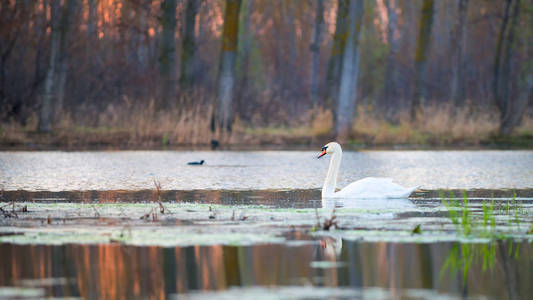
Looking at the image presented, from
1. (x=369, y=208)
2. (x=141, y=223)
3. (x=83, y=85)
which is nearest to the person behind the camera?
(x=141, y=223)

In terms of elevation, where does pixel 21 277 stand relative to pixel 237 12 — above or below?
below

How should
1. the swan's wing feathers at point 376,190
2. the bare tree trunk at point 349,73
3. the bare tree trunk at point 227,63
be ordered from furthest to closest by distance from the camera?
1. the bare tree trunk at point 349,73
2. the bare tree trunk at point 227,63
3. the swan's wing feathers at point 376,190

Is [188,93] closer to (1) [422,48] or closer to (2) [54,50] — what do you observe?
(2) [54,50]

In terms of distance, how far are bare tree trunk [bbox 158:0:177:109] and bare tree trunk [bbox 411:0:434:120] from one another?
821 cm

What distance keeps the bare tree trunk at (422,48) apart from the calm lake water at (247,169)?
26.3 ft

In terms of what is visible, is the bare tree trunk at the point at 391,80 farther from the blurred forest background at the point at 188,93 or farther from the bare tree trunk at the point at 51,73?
the bare tree trunk at the point at 51,73

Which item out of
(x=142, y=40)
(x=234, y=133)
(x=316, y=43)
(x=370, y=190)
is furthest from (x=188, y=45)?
(x=370, y=190)

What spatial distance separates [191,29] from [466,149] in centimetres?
924

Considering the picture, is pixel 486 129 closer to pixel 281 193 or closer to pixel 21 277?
pixel 281 193

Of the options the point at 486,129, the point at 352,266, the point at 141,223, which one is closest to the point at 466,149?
the point at 486,129

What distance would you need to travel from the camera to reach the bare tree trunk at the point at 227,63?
27.2 m

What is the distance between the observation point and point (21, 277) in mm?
6461

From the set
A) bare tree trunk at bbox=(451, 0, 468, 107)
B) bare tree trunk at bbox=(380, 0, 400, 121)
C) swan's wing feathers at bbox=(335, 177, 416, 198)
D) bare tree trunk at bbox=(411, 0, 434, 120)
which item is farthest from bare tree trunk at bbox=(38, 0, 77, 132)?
swan's wing feathers at bbox=(335, 177, 416, 198)

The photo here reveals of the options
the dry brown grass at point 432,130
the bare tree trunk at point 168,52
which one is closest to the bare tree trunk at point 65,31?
the bare tree trunk at point 168,52
